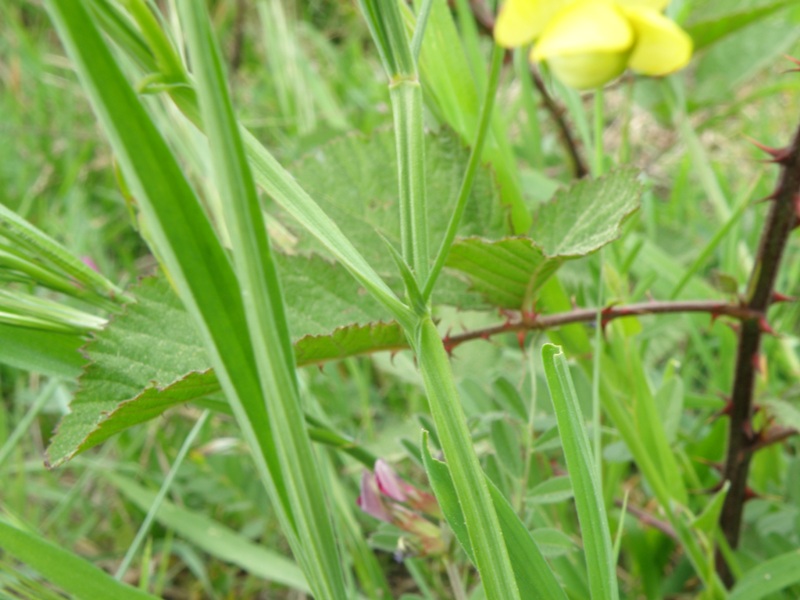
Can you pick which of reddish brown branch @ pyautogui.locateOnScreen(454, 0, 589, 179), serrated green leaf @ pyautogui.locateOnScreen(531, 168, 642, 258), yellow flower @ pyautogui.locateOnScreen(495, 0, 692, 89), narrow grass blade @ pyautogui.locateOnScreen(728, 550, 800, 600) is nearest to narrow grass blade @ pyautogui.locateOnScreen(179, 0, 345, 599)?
yellow flower @ pyautogui.locateOnScreen(495, 0, 692, 89)

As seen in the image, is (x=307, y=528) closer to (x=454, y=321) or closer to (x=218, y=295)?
(x=218, y=295)

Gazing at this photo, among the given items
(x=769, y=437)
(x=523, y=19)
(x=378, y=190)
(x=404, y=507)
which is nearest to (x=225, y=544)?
(x=404, y=507)

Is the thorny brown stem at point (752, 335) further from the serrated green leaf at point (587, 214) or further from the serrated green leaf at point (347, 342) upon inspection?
the serrated green leaf at point (347, 342)

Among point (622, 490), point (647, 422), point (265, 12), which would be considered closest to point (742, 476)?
point (647, 422)

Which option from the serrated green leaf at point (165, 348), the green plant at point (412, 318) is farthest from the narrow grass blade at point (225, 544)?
the serrated green leaf at point (165, 348)

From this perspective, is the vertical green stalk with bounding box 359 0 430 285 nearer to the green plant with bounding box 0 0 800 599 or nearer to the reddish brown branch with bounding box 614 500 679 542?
the green plant with bounding box 0 0 800 599

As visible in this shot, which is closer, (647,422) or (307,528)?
(307,528)

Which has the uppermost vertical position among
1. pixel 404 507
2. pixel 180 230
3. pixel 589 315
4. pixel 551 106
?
pixel 551 106

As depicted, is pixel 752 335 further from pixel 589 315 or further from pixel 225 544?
pixel 225 544
